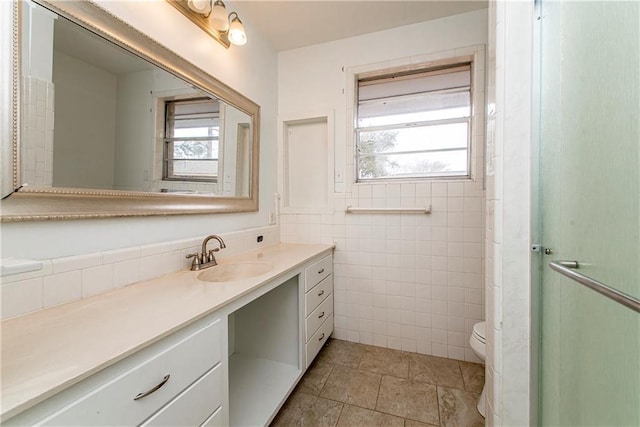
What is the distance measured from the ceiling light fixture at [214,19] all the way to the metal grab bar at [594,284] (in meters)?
2.05

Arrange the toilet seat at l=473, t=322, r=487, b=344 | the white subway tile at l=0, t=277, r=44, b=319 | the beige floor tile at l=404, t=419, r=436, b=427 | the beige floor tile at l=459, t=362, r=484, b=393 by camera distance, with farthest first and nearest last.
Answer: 1. the beige floor tile at l=459, t=362, r=484, b=393
2. the toilet seat at l=473, t=322, r=487, b=344
3. the beige floor tile at l=404, t=419, r=436, b=427
4. the white subway tile at l=0, t=277, r=44, b=319

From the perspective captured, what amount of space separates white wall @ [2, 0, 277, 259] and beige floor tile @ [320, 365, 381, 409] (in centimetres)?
126

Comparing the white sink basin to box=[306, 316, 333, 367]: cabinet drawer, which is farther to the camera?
box=[306, 316, 333, 367]: cabinet drawer

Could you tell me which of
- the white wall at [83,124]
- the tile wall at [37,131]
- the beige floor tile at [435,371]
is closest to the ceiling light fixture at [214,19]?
the white wall at [83,124]

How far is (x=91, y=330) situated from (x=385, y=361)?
186 cm

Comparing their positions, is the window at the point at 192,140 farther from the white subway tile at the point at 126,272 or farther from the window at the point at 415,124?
the window at the point at 415,124

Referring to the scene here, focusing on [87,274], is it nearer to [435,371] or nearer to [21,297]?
[21,297]

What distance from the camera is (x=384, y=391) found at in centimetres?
162

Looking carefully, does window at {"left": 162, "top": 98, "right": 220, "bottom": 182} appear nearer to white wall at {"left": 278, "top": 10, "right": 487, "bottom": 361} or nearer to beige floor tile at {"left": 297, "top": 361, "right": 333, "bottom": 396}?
white wall at {"left": 278, "top": 10, "right": 487, "bottom": 361}

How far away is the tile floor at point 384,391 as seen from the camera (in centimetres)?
141

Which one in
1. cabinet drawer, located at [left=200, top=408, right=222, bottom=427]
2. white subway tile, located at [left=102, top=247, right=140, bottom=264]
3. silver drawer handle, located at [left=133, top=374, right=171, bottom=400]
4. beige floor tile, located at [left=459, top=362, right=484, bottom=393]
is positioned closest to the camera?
silver drawer handle, located at [left=133, top=374, right=171, bottom=400]

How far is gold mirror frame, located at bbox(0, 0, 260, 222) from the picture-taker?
0.83 m

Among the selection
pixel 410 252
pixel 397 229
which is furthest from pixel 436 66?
pixel 410 252

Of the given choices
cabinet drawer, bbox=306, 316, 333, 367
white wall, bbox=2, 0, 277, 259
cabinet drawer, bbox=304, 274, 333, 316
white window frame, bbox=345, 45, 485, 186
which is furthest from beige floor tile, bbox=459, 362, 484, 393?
white wall, bbox=2, 0, 277, 259
